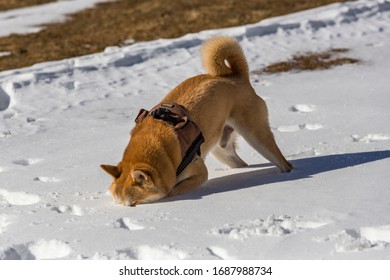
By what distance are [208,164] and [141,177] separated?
1404 millimetres

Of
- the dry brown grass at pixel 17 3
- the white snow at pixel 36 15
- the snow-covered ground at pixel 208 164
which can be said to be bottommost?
the dry brown grass at pixel 17 3

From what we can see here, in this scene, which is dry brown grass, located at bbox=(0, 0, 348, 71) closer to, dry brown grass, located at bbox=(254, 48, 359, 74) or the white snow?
the white snow

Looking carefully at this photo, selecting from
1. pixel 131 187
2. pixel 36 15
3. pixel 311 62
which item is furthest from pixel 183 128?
pixel 36 15

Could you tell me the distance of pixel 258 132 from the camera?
555 centimetres

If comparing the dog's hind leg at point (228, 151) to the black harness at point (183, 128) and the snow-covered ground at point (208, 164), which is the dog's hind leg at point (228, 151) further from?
the black harness at point (183, 128)

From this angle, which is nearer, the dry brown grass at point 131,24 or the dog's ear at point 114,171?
the dog's ear at point 114,171

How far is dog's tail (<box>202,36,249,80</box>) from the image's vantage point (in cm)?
573

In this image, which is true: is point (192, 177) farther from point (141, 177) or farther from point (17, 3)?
point (17, 3)

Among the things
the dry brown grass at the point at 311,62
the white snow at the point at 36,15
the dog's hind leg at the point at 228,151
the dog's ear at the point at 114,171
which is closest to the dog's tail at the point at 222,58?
the dog's hind leg at the point at 228,151

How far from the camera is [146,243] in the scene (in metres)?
4.20

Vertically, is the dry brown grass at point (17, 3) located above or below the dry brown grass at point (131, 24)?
below

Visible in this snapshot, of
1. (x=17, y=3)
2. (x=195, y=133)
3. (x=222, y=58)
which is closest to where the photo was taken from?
(x=195, y=133)

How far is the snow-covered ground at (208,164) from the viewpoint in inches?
165
